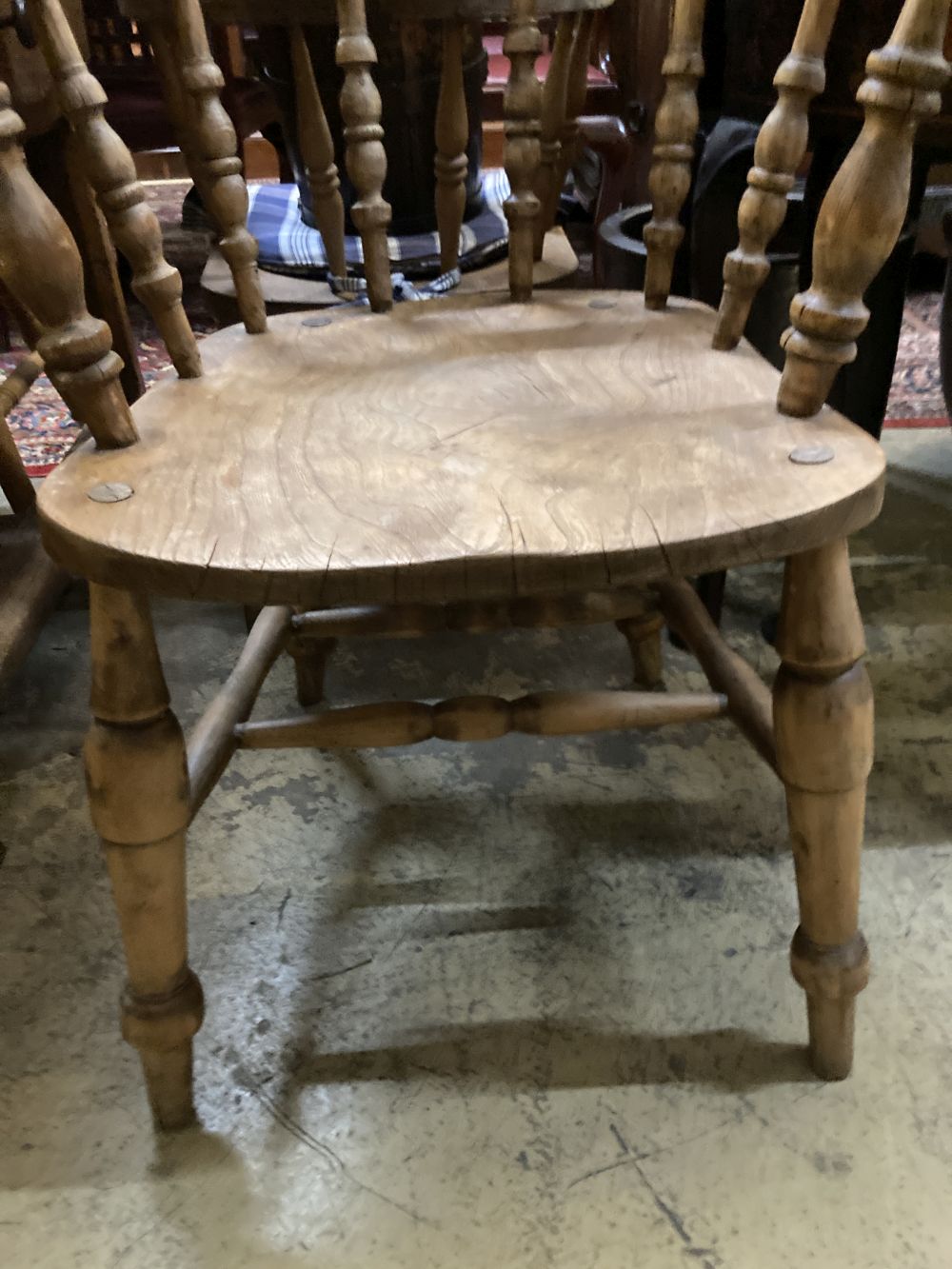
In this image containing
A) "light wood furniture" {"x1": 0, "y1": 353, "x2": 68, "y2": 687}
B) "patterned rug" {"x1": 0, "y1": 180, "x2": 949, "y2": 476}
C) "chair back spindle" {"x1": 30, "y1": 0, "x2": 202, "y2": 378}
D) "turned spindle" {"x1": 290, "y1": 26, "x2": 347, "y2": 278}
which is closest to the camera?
"chair back spindle" {"x1": 30, "y1": 0, "x2": 202, "y2": 378}

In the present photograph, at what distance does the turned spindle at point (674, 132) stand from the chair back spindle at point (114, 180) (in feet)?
1.25

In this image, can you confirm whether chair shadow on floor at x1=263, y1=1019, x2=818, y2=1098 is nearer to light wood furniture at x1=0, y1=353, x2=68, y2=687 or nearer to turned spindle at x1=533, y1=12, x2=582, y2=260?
light wood furniture at x1=0, y1=353, x2=68, y2=687

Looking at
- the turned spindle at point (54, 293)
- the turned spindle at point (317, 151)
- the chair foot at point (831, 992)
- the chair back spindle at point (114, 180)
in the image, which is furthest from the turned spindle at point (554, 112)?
the chair foot at point (831, 992)

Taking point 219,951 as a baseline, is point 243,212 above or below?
above

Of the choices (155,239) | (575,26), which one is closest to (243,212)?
(155,239)

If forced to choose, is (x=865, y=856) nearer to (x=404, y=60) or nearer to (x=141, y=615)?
(x=141, y=615)

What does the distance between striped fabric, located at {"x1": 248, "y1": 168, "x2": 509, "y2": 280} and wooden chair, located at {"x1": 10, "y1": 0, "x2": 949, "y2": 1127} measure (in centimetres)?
27

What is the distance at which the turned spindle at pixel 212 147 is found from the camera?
30.0 inches

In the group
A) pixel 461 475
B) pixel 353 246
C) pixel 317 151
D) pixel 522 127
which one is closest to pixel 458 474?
pixel 461 475

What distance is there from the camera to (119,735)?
63cm

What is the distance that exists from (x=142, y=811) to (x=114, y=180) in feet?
1.33

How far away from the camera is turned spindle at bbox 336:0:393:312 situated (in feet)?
2.64

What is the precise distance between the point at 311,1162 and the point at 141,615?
0.39m

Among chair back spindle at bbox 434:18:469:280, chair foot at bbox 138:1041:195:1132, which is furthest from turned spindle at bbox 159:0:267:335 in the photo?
chair foot at bbox 138:1041:195:1132
